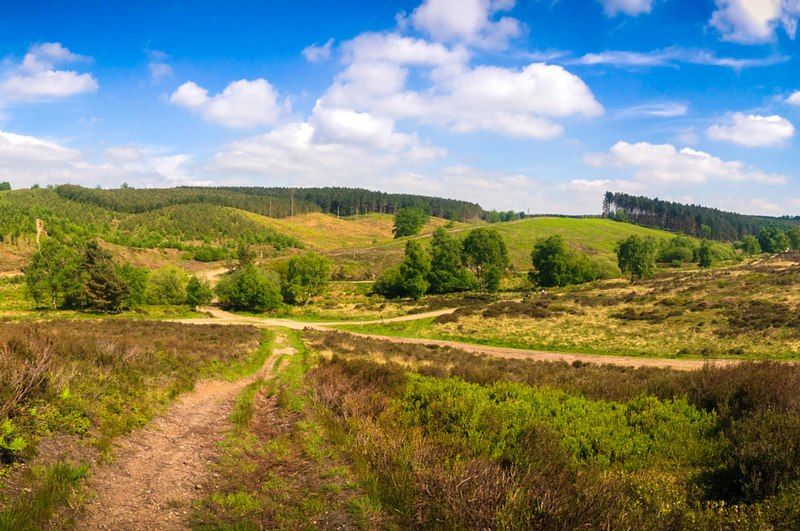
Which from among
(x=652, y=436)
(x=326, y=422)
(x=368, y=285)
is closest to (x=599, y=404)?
(x=652, y=436)

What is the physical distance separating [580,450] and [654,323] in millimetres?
35816

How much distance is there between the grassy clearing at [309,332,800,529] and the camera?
6328 millimetres

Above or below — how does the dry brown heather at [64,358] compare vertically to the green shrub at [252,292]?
above

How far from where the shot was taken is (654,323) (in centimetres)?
3984

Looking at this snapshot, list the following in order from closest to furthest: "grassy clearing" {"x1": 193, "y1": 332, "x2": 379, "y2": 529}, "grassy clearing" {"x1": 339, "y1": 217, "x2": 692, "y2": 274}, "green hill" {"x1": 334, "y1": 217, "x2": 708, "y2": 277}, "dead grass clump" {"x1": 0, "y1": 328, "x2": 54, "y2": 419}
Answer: "grassy clearing" {"x1": 193, "y1": 332, "x2": 379, "y2": 529}, "dead grass clump" {"x1": 0, "y1": 328, "x2": 54, "y2": 419}, "green hill" {"x1": 334, "y1": 217, "x2": 708, "y2": 277}, "grassy clearing" {"x1": 339, "y1": 217, "x2": 692, "y2": 274}

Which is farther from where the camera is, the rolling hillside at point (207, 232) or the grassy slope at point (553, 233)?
the grassy slope at point (553, 233)

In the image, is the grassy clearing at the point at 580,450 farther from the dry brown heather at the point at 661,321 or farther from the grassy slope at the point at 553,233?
the grassy slope at the point at 553,233

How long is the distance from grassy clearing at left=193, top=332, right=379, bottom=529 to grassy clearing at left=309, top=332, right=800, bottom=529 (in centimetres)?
54

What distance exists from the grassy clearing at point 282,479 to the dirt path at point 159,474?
16.2 inches

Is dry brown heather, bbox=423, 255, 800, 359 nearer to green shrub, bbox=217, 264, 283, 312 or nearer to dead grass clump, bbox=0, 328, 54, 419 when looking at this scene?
green shrub, bbox=217, 264, 283, 312

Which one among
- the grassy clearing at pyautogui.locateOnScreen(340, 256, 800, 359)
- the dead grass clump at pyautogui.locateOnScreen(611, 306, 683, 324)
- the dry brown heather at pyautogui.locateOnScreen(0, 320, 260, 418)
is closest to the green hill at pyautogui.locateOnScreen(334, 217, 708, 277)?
the grassy clearing at pyautogui.locateOnScreen(340, 256, 800, 359)

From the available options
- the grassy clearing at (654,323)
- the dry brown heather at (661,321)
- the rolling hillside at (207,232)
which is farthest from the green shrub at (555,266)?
the dry brown heather at (661,321)

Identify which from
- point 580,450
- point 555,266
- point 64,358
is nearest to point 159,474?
point 64,358

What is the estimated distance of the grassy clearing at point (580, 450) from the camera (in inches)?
249
